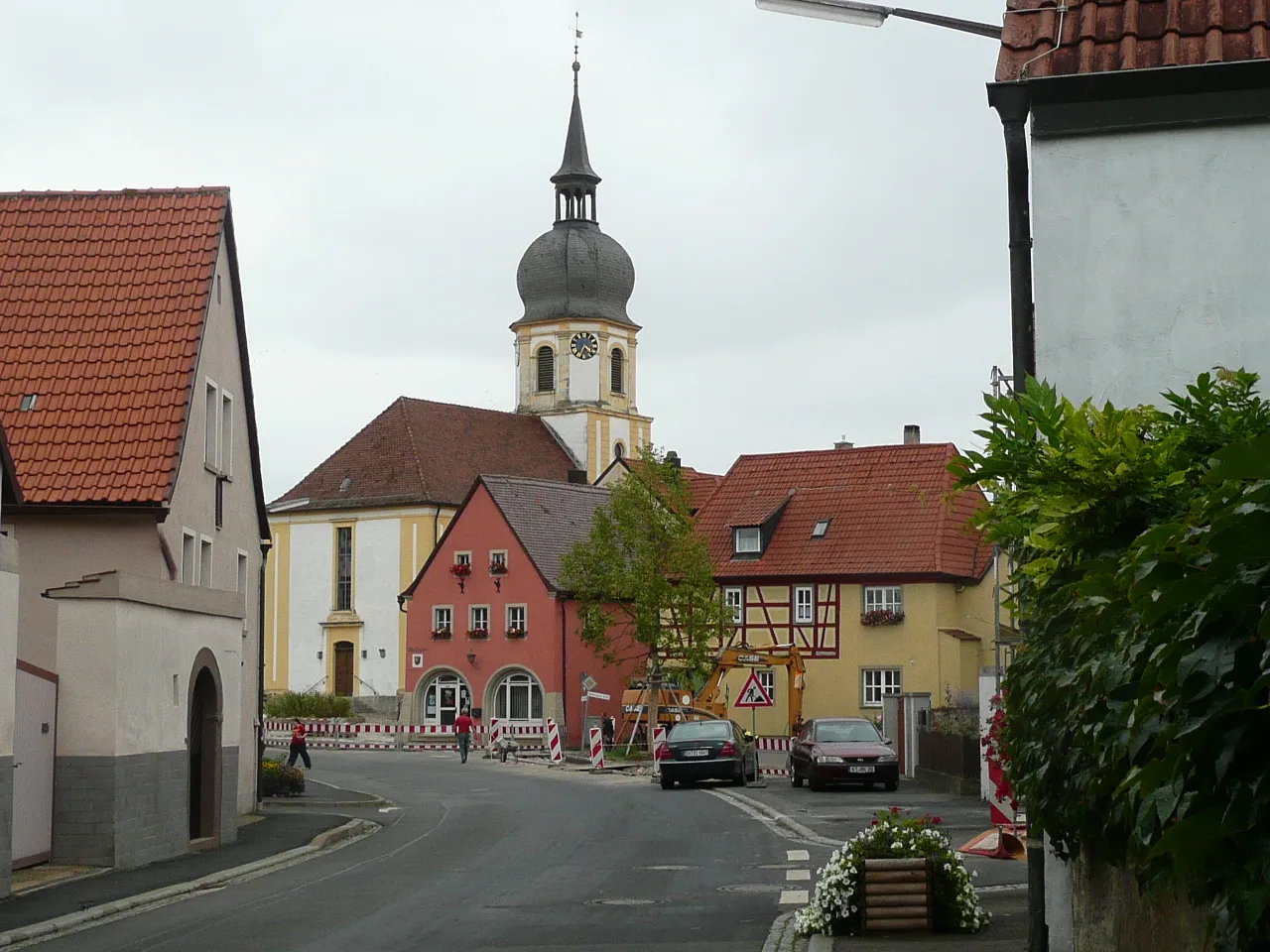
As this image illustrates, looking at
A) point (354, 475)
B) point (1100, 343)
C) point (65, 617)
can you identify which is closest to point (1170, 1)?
point (1100, 343)

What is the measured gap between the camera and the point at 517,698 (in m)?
71.2

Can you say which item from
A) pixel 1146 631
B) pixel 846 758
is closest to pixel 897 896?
pixel 1146 631

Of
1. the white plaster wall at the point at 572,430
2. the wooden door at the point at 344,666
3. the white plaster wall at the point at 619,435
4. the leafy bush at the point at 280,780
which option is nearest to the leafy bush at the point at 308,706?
the wooden door at the point at 344,666

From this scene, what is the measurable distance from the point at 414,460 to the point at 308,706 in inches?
846

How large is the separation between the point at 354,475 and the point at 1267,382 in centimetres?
8569

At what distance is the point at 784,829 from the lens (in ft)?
92.8

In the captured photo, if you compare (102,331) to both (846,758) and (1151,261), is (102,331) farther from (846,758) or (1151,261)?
(1151,261)

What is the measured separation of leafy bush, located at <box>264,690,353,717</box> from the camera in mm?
74875

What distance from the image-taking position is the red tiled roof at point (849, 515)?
63125mm

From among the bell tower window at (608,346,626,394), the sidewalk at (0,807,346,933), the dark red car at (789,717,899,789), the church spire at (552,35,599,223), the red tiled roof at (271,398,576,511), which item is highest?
the church spire at (552,35,599,223)

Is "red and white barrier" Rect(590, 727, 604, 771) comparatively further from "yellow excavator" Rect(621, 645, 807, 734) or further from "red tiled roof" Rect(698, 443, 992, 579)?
"red tiled roof" Rect(698, 443, 992, 579)

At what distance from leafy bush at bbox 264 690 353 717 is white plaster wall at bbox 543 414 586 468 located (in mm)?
35484

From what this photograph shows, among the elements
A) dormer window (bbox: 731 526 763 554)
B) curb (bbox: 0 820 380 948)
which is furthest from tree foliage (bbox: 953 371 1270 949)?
dormer window (bbox: 731 526 763 554)

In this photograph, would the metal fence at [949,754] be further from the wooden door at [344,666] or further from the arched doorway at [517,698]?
the wooden door at [344,666]
